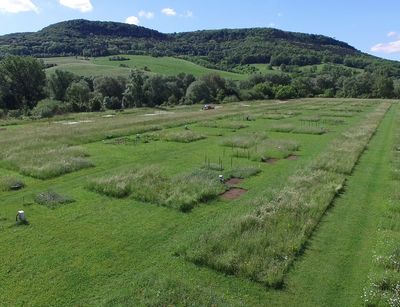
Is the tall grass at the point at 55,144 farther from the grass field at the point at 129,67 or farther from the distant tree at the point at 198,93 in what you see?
the grass field at the point at 129,67

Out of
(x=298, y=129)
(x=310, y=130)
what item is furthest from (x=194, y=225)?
(x=298, y=129)

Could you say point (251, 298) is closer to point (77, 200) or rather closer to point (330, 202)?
point (330, 202)

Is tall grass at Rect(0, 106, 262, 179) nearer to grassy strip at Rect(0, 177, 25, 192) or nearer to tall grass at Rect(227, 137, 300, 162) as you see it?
grassy strip at Rect(0, 177, 25, 192)

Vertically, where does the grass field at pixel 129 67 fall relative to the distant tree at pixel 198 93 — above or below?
above

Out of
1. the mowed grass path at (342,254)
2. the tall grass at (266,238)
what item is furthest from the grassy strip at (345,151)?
the tall grass at (266,238)

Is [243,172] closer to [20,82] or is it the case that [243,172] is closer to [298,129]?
[298,129]

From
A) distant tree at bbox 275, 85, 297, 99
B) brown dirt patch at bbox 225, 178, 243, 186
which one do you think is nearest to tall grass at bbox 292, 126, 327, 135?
brown dirt patch at bbox 225, 178, 243, 186
